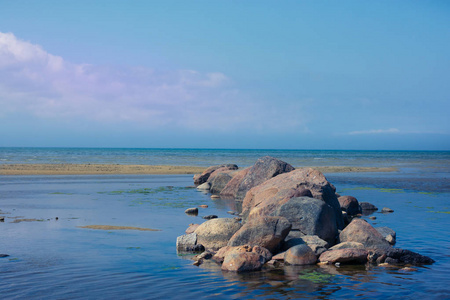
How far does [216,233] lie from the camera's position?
12250 millimetres

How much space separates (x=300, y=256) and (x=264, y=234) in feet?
3.44

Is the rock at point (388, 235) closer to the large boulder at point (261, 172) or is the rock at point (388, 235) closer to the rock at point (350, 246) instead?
the rock at point (350, 246)

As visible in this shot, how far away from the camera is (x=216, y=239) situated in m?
12.1

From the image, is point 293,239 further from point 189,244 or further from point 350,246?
point 189,244

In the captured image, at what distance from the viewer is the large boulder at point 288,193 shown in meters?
14.1

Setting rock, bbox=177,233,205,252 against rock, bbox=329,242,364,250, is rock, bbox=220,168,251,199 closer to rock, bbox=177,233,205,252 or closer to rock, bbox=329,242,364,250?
rock, bbox=177,233,205,252

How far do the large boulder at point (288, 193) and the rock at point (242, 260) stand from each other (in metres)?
3.41

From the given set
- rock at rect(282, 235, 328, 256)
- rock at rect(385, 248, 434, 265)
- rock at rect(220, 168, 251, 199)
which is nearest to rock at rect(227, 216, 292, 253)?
rock at rect(282, 235, 328, 256)

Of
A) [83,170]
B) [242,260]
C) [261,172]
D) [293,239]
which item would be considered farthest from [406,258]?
[83,170]

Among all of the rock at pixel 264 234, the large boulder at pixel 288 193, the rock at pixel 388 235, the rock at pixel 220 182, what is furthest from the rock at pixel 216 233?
the rock at pixel 220 182

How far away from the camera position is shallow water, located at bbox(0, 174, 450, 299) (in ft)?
27.2

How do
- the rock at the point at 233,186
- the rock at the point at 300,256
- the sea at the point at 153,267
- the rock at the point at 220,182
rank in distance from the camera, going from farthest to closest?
the rock at the point at 220,182 → the rock at the point at 233,186 → the rock at the point at 300,256 → the sea at the point at 153,267

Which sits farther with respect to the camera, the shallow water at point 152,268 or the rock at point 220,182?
the rock at point 220,182

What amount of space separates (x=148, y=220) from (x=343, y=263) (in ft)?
25.0
